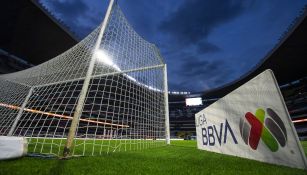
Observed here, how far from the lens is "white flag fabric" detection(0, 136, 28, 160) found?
81.2 inches

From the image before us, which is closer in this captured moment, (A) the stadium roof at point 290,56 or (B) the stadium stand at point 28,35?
(B) the stadium stand at point 28,35

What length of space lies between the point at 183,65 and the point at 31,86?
295ft

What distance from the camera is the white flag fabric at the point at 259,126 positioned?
76.8 inches

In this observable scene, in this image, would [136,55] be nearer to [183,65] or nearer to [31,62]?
[31,62]

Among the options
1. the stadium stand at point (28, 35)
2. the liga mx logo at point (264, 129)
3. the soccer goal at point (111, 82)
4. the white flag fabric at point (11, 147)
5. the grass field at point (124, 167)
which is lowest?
the grass field at point (124, 167)

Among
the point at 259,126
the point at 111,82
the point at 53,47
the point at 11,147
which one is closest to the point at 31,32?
the point at 53,47

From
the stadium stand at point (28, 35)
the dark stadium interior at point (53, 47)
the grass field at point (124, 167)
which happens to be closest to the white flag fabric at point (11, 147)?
the grass field at point (124, 167)

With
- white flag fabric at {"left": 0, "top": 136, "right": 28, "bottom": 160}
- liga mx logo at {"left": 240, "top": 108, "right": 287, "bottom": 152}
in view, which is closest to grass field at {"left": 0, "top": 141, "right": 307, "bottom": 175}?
white flag fabric at {"left": 0, "top": 136, "right": 28, "bottom": 160}

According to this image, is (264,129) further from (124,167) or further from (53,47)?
(53,47)

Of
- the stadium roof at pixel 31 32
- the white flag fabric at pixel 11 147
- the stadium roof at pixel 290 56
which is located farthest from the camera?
the stadium roof at pixel 290 56

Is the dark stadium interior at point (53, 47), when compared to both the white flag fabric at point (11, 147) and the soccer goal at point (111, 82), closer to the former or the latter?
the soccer goal at point (111, 82)

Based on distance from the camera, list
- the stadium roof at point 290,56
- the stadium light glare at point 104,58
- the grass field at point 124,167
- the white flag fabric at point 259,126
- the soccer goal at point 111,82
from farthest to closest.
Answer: the stadium roof at point 290,56, the soccer goal at point 111,82, the stadium light glare at point 104,58, the white flag fabric at point 259,126, the grass field at point 124,167

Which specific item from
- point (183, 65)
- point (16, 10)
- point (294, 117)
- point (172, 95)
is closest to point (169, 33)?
point (183, 65)

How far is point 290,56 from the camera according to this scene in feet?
85.7
